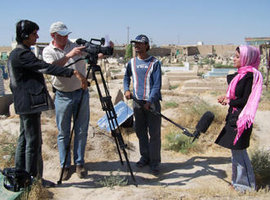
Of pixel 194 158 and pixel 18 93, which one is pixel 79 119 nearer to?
pixel 18 93

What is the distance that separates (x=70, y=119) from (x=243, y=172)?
81.7 inches

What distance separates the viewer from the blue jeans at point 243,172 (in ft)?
10.4

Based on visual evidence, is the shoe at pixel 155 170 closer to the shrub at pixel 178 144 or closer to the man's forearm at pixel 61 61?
the shrub at pixel 178 144

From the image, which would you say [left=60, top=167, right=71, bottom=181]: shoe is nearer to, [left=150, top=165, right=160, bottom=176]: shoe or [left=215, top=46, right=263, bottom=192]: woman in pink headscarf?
[left=150, top=165, right=160, bottom=176]: shoe

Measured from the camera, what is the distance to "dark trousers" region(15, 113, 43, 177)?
2969 millimetres

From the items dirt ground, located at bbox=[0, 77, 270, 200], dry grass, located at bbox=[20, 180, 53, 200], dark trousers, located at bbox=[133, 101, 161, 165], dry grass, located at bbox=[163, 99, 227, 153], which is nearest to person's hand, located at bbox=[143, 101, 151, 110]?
dark trousers, located at bbox=[133, 101, 161, 165]

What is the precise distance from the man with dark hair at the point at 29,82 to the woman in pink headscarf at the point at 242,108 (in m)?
1.58

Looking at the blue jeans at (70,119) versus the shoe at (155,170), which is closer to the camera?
the blue jeans at (70,119)

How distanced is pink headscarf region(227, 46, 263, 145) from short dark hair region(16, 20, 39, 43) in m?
2.10

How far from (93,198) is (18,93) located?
50.8 inches

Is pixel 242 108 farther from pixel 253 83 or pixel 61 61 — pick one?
pixel 61 61

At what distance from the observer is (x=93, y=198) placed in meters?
3.02

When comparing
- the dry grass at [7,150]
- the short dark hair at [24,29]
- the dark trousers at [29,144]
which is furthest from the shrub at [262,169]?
the dry grass at [7,150]

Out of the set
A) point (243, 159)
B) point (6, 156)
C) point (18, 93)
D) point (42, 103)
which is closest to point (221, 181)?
point (243, 159)
